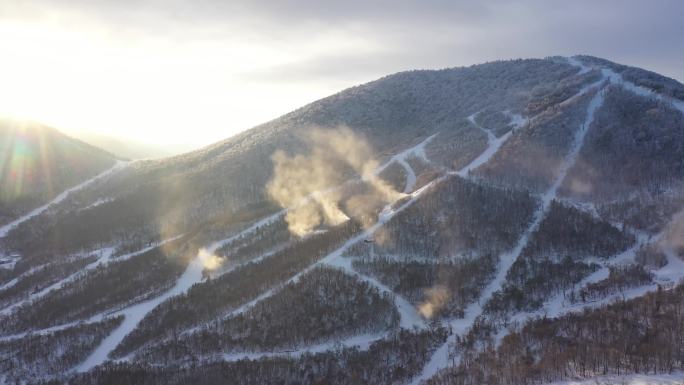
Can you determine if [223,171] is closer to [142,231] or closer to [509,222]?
[142,231]

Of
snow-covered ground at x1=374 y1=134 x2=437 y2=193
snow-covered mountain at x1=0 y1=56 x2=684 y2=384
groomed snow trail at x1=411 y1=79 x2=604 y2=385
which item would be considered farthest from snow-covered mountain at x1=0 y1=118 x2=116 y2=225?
groomed snow trail at x1=411 y1=79 x2=604 y2=385

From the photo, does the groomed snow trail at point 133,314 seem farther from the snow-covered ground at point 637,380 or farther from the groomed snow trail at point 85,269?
the snow-covered ground at point 637,380

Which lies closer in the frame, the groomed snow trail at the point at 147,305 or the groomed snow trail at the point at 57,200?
the groomed snow trail at the point at 147,305

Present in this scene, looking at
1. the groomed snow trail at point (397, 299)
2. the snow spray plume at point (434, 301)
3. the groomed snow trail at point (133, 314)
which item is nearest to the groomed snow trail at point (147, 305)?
the groomed snow trail at point (133, 314)

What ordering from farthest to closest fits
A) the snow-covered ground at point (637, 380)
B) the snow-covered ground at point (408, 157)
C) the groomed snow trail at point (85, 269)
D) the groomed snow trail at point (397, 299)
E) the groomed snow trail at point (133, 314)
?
1. the snow-covered ground at point (408, 157)
2. the groomed snow trail at point (85, 269)
3. the groomed snow trail at point (133, 314)
4. the groomed snow trail at point (397, 299)
5. the snow-covered ground at point (637, 380)

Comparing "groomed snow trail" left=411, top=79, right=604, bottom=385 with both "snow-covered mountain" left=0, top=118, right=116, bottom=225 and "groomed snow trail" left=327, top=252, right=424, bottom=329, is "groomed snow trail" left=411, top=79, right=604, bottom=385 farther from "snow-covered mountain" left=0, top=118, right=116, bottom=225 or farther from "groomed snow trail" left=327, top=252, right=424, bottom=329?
"snow-covered mountain" left=0, top=118, right=116, bottom=225

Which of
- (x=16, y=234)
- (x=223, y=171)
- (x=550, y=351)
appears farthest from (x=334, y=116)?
(x=550, y=351)

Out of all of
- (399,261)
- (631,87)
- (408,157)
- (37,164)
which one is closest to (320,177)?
(408,157)
